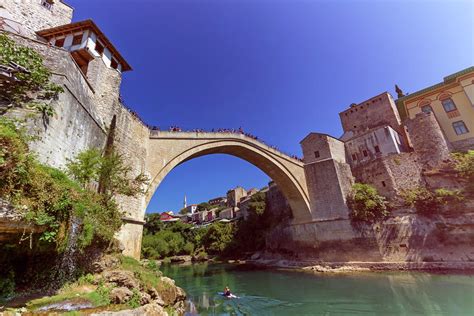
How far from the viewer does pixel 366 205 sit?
51.5 feet

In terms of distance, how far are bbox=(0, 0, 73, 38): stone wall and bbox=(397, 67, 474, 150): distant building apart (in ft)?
96.3

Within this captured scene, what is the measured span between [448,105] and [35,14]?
30559 millimetres

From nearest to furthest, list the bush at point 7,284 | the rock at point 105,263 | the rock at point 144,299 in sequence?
the bush at point 7,284
the rock at point 144,299
the rock at point 105,263

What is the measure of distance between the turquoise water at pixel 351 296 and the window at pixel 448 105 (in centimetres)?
1522

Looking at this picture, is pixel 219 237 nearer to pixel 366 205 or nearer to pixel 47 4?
pixel 366 205

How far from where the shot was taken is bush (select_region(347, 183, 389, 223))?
15516mm

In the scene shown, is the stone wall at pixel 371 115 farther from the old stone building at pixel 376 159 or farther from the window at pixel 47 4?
the window at pixel 47 4

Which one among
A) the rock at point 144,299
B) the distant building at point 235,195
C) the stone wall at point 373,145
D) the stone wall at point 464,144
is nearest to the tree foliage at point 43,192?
the rock at point 144,299

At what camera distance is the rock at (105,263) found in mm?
6134

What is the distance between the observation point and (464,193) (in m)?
13.7

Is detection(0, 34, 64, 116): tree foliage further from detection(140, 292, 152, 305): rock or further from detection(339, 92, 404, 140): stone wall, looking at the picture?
detection(339, 92, 404, 140): stone wall

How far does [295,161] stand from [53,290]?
17.4 meters

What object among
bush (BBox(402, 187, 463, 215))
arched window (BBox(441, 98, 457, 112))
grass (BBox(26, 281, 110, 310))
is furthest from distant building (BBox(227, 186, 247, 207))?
grass (BBox(26, 281, 110, 310))

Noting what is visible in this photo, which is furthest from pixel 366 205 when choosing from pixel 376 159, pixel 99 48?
pixel 99 48
